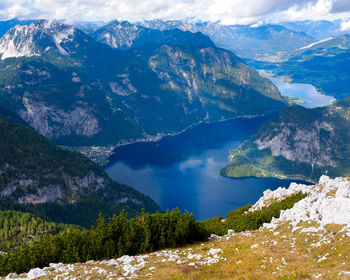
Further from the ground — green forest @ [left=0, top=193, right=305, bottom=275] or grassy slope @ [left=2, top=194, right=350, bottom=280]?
grassy slope @ [left=2, top=194, right=350, bottom=280]

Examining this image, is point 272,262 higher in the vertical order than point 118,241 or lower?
higher

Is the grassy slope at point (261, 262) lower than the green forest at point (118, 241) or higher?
higher

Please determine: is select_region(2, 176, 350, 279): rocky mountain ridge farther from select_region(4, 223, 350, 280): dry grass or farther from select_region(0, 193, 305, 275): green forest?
select_region(0, 193, 305, 275): green forest

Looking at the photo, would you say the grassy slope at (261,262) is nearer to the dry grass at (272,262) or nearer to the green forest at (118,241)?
the dry grass at (272,262)

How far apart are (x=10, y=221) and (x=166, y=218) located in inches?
5828

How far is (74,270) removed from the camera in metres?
58.0

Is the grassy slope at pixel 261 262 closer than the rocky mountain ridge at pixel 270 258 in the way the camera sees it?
Yes

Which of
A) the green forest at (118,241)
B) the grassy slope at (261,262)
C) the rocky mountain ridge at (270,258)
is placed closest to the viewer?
the grassy slope at (261,262)

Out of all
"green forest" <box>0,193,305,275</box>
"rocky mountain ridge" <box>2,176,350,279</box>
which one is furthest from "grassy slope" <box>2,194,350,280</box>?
"green forest" <box>0,193,305,275</box>

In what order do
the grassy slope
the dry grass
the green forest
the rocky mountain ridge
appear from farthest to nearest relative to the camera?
the green forest → the rocky mountain ridge → the grassy slope → the dry grass

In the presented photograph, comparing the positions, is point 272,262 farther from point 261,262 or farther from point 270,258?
point 270,258

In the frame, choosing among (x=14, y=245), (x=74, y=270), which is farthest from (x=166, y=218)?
(x=14, y=245)

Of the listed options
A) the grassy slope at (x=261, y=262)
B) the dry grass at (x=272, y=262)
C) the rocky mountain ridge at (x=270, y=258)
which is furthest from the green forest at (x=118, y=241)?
the dry grass at (x=272, y=262)

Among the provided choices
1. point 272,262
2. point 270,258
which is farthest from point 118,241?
point 272,262
